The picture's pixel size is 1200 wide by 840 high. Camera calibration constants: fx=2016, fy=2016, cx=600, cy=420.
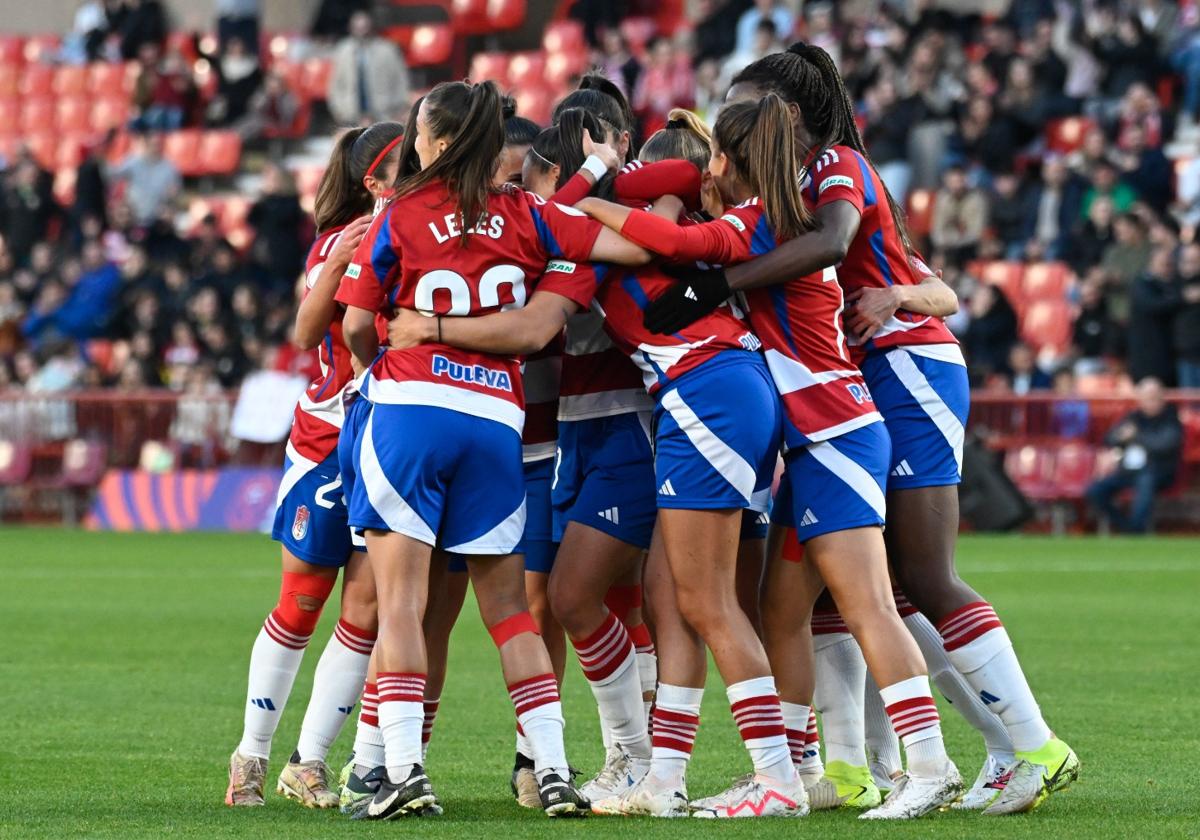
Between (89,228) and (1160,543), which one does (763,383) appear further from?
(89,228)

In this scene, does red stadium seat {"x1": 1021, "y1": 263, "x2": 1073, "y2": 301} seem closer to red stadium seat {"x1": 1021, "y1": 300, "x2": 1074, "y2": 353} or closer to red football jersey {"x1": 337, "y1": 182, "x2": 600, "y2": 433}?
red stadium seat {"x1": 1021, "y1": 300, "x2": 1074, "y2": 353}

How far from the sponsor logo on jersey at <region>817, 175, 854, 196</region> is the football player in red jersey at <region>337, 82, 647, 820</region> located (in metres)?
0.57

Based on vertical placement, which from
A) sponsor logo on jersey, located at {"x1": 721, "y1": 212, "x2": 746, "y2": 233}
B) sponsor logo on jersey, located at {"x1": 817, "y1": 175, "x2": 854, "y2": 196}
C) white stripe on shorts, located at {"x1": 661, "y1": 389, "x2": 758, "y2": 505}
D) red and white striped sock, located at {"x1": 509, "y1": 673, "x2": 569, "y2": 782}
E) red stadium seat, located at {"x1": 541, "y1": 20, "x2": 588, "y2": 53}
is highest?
red stadium seat, located at {"x1": 541, "y1": 20, "x2": 588, "y2": 53}

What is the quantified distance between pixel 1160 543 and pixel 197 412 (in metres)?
9.42

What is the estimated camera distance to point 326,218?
6.19 meters

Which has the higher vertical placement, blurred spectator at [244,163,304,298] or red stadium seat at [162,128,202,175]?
red stadium seat at [162,128,202,175]

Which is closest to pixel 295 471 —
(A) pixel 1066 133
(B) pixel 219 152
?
(A) pixel 1066 133

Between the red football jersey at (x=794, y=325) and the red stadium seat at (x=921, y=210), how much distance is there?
48.9ft

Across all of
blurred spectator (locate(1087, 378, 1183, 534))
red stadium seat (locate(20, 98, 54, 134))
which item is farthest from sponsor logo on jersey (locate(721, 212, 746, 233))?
red stadium seat (locate(20, 98, 54, 134))

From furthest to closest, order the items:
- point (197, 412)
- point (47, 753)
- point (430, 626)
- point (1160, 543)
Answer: point (197, 412) < point (1160, 543) < point (47, 753) < point (430, 626)

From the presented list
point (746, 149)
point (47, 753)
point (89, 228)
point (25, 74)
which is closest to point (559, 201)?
→ point (746, 149)

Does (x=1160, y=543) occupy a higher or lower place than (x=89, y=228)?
lower

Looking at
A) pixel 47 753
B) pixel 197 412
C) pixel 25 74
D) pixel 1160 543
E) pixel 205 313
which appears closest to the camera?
pixel 47 753

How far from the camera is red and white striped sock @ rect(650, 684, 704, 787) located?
557 centimetres
